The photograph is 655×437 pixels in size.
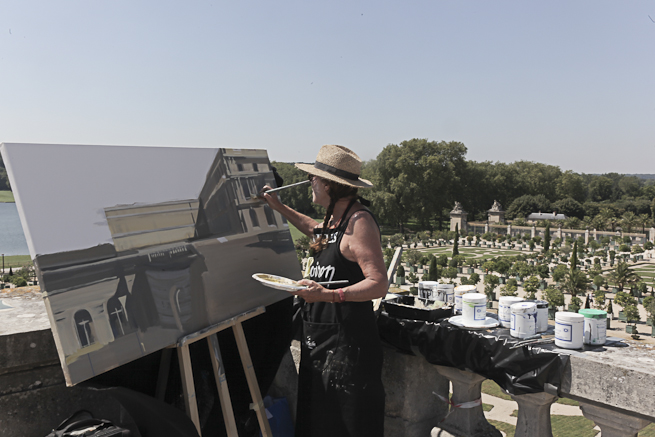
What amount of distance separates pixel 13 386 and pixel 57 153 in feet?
3.87

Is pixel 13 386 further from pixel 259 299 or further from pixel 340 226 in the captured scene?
pixel 340 226

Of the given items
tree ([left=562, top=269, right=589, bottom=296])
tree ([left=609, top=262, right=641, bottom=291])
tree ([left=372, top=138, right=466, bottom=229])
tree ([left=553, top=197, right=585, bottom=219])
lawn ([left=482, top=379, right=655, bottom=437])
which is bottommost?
tree ([left=553, top=197, right=585, bottom=219])

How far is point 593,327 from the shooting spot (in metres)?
2.56

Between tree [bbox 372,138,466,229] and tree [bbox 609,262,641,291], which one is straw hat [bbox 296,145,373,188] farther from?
tree [bbox 372,138,466,229]

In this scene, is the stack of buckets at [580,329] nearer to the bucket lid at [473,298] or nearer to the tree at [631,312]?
the bucket lid at [473,298]

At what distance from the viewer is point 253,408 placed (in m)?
3.22

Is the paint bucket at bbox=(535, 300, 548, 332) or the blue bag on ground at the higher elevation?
the paint bucket at bbox=(535, 300, 548, 332)

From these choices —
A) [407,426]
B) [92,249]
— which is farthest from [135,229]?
[407,426]

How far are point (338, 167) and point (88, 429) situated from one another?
1.83m

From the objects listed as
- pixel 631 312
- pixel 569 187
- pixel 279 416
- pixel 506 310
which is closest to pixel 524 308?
pixel 506 310

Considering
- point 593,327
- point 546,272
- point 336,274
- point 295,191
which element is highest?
point 295,191

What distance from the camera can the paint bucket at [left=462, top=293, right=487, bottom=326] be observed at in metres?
2.94

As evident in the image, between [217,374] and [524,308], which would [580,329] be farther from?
[217,374]

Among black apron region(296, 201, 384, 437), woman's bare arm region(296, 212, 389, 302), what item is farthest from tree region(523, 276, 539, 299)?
woman's bare arm region(296, 212, 389, 302)
